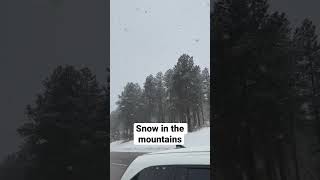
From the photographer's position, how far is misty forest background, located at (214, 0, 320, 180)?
7.07 feet

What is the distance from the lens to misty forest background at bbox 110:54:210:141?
85.4 inches

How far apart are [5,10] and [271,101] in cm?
162

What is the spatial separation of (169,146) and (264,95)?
0.61m

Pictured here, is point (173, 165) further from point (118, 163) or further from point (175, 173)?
point (118, 163)

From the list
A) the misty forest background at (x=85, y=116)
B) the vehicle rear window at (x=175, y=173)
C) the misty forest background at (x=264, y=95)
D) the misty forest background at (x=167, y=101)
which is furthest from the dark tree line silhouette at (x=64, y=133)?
the misty forest background at (x=264, y=95)

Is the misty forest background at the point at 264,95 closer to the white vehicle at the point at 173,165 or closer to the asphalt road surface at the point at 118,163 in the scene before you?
the white vehicle at the point at 173,165

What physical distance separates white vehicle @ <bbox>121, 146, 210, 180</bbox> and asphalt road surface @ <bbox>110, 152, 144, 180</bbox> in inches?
0.9

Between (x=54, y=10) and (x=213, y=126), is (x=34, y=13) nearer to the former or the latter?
(x=54, y=10)

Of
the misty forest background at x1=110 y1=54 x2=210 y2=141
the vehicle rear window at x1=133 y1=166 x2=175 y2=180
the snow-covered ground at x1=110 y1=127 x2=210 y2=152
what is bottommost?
the vehicle rear window at x1=133 y1=166 x2=175 y2=180

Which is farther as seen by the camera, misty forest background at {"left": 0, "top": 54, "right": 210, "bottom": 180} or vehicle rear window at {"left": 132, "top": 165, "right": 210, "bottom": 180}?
misty forest background at {"left": 0, "top": 54, "right": 210, "bottom": 180}

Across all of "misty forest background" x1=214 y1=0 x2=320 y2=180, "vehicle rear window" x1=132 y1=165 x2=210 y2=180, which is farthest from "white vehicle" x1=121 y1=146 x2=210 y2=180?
"misty forest background" x1=214 y1=0 x2=320 y2=180

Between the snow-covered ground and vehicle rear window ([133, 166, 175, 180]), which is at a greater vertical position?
the snow-covered ground

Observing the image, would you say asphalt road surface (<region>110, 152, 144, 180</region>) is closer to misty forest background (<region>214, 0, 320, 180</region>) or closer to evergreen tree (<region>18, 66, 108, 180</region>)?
evergreen tree (<region>18, 66, 108, 180</region>)

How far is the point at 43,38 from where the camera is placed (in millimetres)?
2236
